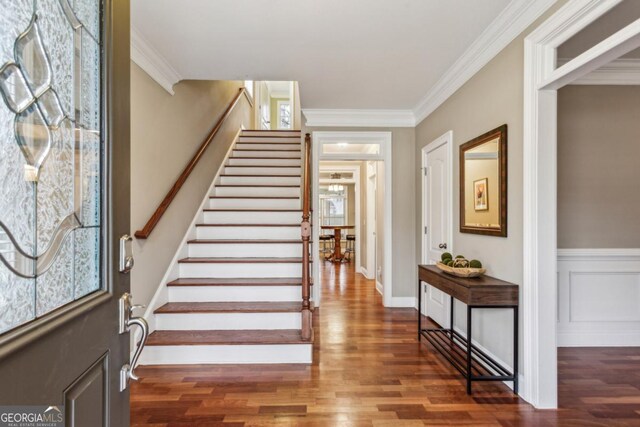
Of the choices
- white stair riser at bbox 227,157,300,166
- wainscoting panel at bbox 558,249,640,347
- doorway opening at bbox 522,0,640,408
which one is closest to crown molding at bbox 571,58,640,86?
doorway opening at bbox 522,0,640,408

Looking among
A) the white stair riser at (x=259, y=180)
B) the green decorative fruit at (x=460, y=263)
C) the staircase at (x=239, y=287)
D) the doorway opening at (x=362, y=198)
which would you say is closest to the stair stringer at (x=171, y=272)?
the staircase at (x=239, y=287)

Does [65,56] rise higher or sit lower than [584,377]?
higher

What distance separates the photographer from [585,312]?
3.03m

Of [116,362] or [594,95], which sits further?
[594,95]

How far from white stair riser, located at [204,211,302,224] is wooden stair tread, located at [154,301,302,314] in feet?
3.99

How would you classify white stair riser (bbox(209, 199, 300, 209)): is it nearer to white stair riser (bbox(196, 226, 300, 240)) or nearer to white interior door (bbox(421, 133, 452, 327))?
white stair riser (bbox(196, 226, 300, 240))

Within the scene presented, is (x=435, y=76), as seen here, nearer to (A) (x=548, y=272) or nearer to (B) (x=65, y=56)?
(A) (x=548, y=272)

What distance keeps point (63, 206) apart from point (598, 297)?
389 centimetres

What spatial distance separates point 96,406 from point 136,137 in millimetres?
2281

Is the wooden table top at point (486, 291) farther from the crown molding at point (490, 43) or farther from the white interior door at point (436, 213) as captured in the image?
the crown molding at point (490, 43)

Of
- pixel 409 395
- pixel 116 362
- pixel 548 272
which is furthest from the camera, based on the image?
pixel 409 395

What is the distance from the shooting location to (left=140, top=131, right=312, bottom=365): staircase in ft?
8.58

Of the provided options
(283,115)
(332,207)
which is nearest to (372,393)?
(283,115)

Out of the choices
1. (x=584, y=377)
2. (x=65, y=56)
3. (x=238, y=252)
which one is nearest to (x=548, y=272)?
(x=584, y=377)
